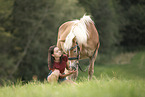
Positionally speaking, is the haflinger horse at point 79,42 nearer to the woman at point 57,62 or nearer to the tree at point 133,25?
the woman at point 57,62

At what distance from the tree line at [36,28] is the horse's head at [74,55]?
1319 cm

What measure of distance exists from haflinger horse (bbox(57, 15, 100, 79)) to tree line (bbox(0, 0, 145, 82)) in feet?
40.8

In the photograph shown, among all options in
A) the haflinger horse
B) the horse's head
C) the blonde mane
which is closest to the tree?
the haflinger horse

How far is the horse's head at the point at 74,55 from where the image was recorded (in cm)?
566

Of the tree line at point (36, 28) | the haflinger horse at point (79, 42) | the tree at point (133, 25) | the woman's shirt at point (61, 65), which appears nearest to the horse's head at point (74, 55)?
the haflinger horse at point (79, 42)

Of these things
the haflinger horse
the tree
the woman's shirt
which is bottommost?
the woman's shirt

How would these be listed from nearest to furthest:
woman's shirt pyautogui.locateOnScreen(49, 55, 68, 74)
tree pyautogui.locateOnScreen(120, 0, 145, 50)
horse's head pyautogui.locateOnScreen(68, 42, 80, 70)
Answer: woman's shirt pyautogui.locateOnScreen(49, 55, 68, 74), horse's head pyautogui.locateOnScreen(68, 42, 80, 70), tree pyautogui.locateOnScreen(120, 0, 145, 50)

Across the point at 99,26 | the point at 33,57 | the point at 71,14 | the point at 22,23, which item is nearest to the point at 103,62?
the point at 99,26

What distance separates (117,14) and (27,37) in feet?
57.8

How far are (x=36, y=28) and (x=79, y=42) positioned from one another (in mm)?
18206

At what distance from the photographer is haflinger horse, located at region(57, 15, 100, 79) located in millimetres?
6008

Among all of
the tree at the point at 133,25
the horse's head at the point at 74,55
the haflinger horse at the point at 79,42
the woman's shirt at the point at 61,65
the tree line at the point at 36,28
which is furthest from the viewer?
the tree at the point at 133,25

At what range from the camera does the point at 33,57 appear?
23266mm

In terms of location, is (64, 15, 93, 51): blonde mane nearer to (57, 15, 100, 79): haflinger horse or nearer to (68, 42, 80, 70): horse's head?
(57, 15, 100, 79): haflinger horse
